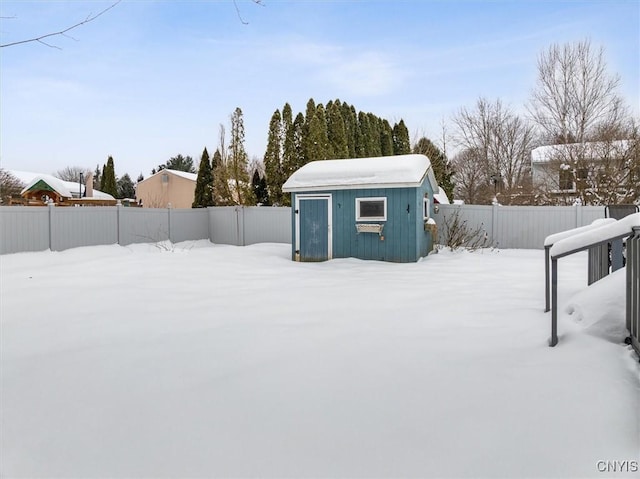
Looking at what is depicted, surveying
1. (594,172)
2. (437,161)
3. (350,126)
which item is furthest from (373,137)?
(594,172)

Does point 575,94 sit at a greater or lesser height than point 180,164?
lesser

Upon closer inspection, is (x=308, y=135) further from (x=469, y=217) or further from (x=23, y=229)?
(x=23, y=229)

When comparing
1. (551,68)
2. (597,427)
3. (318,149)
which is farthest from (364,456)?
(551,68)

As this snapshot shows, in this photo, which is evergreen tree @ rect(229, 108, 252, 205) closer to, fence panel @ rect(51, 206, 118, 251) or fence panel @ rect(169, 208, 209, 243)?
fence panel @ rect(169, 208, 209, 243)

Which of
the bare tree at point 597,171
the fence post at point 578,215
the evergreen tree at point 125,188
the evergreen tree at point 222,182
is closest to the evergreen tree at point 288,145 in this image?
the evergreen tree at point 222,182

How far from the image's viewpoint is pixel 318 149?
676 inches

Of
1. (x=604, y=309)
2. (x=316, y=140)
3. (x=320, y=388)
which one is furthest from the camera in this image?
(x=316, y=140)

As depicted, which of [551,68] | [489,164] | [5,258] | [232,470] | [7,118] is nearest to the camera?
[232,470]

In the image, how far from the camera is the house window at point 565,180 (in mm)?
15906

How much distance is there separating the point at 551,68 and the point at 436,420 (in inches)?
803

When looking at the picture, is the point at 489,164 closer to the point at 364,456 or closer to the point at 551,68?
the point at 551,68

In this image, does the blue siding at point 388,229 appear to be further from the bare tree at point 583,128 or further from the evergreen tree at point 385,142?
the evergreen tree at point 385,142

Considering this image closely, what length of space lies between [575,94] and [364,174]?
13.7m

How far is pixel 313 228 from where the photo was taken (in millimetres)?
9891
